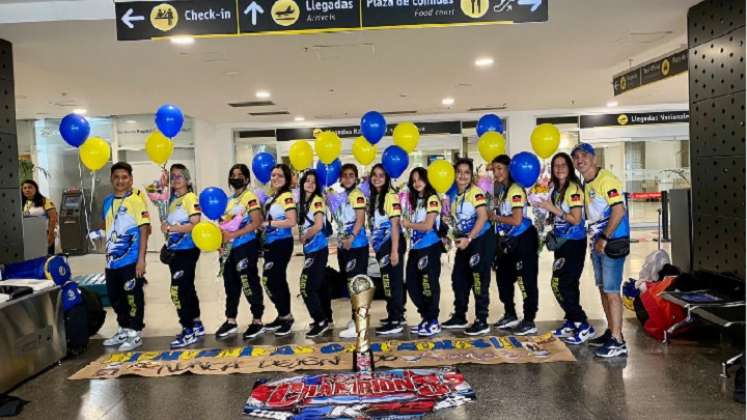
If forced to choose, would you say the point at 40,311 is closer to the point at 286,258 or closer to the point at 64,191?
the point at 286,258

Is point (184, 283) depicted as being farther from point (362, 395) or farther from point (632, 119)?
point (632, 119)

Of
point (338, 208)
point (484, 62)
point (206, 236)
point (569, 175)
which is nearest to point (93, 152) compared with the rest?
point (206, 236)

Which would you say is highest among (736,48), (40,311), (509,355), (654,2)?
(654,2)

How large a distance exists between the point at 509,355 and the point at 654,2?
308cm

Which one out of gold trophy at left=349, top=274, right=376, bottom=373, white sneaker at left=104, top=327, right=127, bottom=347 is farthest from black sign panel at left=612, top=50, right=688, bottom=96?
white sneaker at left=104, top=327, right=127, bottom=347

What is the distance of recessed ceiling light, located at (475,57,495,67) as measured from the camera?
6.88 meters

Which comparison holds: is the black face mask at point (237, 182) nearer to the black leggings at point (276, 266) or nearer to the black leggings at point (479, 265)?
the black leggings at point (276, 266)

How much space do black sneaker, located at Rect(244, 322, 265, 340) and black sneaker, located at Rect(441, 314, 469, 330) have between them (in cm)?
159

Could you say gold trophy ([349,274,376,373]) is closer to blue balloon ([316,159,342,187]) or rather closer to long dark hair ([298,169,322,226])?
long dark hair ([298,169,322,226])

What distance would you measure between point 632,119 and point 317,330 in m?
10.8

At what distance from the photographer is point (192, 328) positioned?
16.1ft

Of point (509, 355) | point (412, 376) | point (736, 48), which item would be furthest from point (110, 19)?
point (736, 48)

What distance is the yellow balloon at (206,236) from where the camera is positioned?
4.47m

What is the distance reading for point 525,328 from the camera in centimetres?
485
